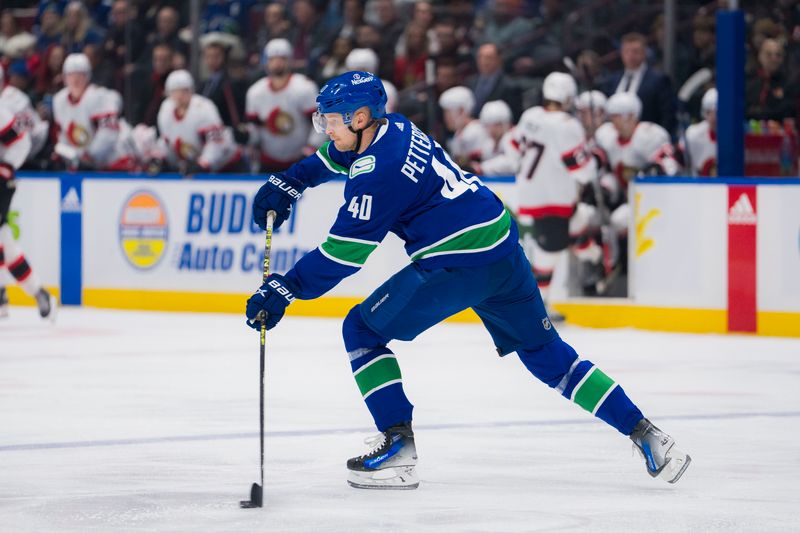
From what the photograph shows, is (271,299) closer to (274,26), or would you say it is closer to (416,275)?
(416,275)

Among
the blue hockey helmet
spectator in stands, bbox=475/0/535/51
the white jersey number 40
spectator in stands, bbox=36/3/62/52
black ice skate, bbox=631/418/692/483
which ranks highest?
spectator in stands, bbox=36/3/62/52

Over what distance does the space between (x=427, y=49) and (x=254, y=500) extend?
9.14 m

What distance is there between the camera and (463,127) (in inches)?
530

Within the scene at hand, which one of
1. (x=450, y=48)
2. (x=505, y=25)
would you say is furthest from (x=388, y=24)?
(x=505, y=25)

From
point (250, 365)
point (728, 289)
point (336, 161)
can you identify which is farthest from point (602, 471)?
point (728, 289)

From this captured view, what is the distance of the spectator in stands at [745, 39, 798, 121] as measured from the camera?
12039 mm

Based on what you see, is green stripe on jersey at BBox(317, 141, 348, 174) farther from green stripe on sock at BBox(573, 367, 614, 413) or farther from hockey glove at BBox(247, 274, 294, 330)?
green stripe on sock at BBox(573, 367, 614, 413)

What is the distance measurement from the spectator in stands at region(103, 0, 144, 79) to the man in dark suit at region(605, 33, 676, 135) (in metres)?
4.60

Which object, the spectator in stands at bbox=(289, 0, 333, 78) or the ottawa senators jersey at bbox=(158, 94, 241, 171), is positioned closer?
the ottawa senators jersey at bbox=(158, 94, 241, 171)

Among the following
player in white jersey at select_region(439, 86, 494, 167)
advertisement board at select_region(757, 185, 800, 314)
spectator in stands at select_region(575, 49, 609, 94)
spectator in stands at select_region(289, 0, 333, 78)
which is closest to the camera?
advertisement board at select_region(757, 185, 800, 314)

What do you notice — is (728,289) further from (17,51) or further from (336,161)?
(17,51)

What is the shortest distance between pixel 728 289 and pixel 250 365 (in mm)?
3302

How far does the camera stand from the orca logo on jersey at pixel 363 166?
213 inches

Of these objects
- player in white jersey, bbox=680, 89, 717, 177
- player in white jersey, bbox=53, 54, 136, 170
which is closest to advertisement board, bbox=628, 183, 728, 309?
player in white jersey, bbox=680, 89, 717, 177
